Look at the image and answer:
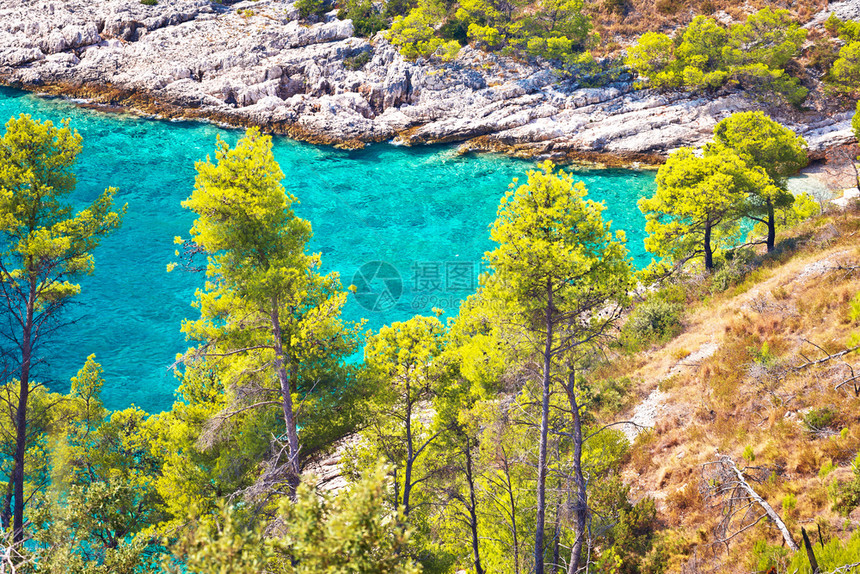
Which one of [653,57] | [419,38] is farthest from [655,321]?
[419,38]

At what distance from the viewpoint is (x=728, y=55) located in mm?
56281

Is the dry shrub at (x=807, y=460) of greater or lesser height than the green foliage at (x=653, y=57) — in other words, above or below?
below

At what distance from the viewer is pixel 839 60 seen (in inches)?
2098

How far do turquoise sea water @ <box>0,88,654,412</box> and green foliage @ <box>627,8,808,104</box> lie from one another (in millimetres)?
12934

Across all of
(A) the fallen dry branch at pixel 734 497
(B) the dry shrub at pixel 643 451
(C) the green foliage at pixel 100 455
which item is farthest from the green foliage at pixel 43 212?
(B) the dry shrub at pixel 643 451

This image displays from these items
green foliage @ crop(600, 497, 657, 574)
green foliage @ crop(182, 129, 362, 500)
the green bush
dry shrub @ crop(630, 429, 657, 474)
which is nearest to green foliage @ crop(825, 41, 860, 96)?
the green bush

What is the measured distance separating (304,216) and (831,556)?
42562 millimetres

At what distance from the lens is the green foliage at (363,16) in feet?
223

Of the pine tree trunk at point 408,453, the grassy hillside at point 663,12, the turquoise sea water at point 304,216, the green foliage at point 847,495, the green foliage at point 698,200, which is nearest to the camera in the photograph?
the green foliage at point 847,495

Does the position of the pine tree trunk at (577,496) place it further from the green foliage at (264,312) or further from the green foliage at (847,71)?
the green foliage at (847,71)

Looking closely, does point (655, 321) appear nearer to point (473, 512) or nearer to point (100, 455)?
point (473, 512)

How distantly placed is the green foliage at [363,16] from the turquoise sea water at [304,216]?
1840 centimetres

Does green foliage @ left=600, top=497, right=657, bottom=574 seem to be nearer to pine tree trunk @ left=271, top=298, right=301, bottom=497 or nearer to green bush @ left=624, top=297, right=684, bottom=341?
pine tree trunk @ left=271, top=298, right=301, bottom=497

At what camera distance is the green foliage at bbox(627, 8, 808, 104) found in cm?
5503
